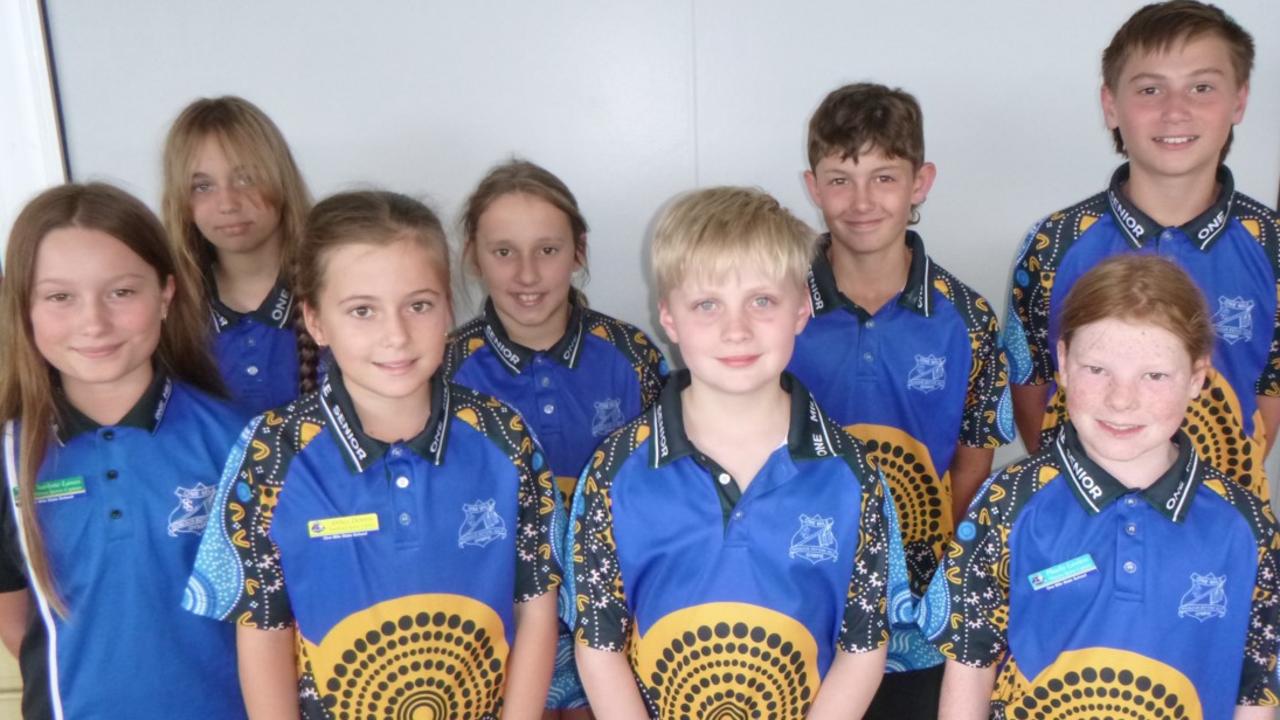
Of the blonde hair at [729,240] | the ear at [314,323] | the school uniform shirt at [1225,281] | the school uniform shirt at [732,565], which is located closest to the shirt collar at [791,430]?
the school uniform shirt at [732,565]

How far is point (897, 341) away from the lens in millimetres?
1793

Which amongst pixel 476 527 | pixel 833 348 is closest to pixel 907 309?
pixel 833 348

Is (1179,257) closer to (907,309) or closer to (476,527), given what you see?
(907,309)

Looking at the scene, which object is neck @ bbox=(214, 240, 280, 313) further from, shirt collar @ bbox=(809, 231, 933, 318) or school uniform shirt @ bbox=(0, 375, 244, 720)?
shirt collar @ bbox=(809, 231, 933, 318)

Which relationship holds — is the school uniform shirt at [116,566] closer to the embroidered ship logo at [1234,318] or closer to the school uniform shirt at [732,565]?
the school uniform shirt at [732,565]

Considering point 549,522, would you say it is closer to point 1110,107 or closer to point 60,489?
point 60,489

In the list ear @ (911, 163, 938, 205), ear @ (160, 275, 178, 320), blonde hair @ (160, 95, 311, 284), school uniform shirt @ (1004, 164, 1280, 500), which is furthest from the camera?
blonde hair @ (160, 95, 311, 284)

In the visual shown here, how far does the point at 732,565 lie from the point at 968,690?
414 mm

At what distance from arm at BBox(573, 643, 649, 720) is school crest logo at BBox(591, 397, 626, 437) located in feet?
1.81

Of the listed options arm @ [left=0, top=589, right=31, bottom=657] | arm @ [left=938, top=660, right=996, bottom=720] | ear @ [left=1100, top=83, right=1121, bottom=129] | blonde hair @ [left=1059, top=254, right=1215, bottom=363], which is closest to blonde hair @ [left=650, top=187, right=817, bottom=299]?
blonde hair @ [left=1059, top=254, right=1215, bottom=363]

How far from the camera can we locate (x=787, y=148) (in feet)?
8.15

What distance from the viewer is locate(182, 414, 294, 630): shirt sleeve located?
1375 mm

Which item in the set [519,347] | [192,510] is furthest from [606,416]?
[192,510]

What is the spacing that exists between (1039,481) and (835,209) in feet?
2.23
